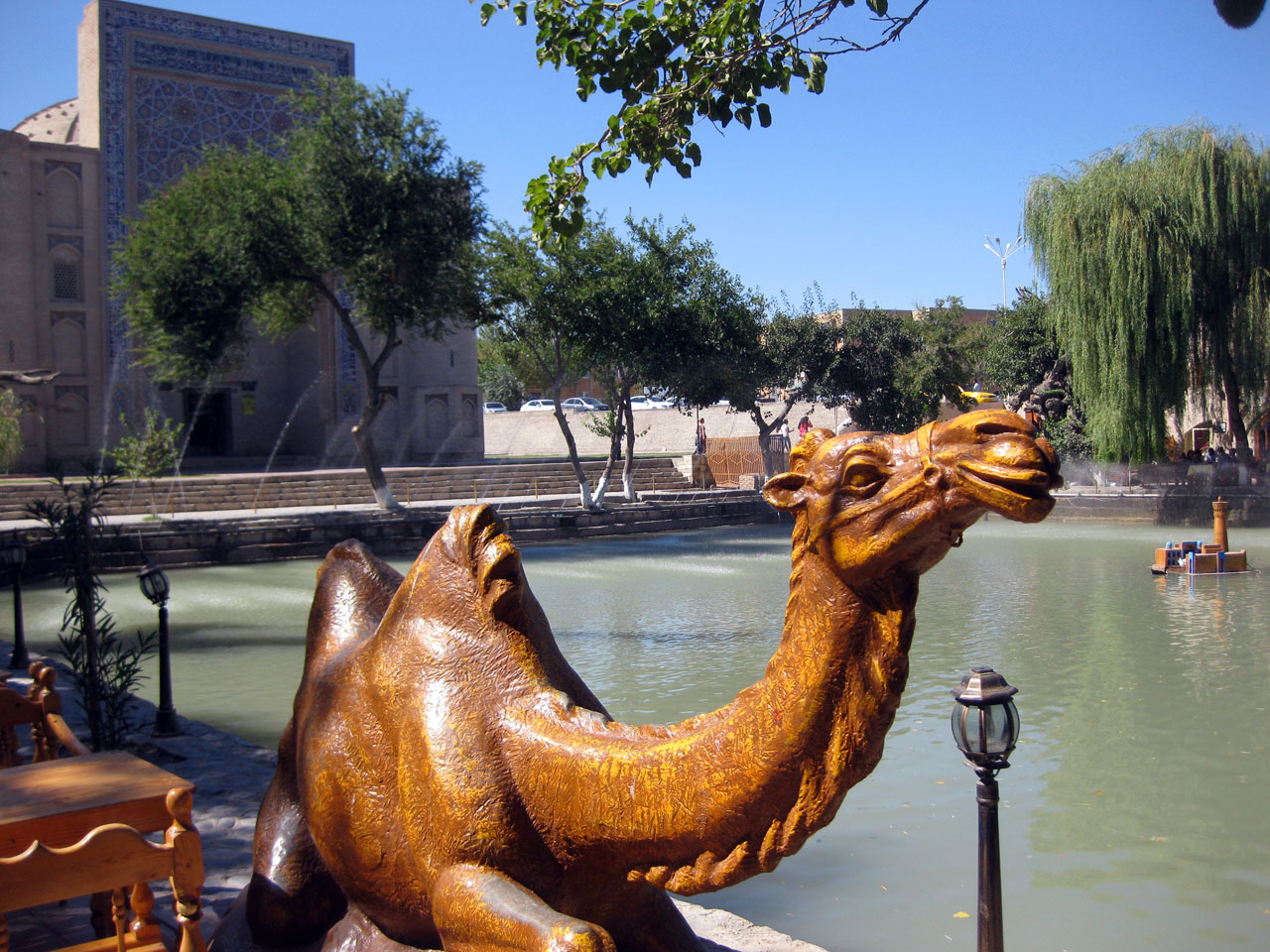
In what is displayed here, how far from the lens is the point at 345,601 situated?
295cm

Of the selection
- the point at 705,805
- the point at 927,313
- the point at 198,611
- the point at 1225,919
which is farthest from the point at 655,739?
the point at 927,313

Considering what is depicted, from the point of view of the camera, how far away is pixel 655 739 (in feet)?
6.76

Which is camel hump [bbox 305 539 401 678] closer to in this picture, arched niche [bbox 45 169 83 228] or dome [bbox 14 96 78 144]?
arched niche [bbox 45 169 83 228]

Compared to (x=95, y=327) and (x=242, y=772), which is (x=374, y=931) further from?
(x=95, y=327)

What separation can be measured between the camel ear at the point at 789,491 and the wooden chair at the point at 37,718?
12.1ft

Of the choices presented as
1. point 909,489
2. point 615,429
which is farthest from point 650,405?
point 909,489

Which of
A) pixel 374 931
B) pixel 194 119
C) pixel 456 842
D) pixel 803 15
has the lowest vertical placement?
pixel 374 931

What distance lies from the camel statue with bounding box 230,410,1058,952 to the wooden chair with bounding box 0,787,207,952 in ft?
0.80

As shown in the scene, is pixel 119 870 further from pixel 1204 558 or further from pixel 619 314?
pixel 619 314

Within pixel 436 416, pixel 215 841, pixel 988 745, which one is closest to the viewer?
pixel 988 745

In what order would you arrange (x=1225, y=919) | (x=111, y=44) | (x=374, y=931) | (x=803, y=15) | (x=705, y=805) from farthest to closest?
(x=111, y=44) → (x=803, y=15) → (x=1225, y=919) → (x=374, y=931) → (x=705, y=805)

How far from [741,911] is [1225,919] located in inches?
86.4

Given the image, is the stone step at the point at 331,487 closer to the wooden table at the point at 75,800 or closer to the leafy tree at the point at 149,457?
Answer: the leafy tree at the point at 149,457

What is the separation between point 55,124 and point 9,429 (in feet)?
37.6
